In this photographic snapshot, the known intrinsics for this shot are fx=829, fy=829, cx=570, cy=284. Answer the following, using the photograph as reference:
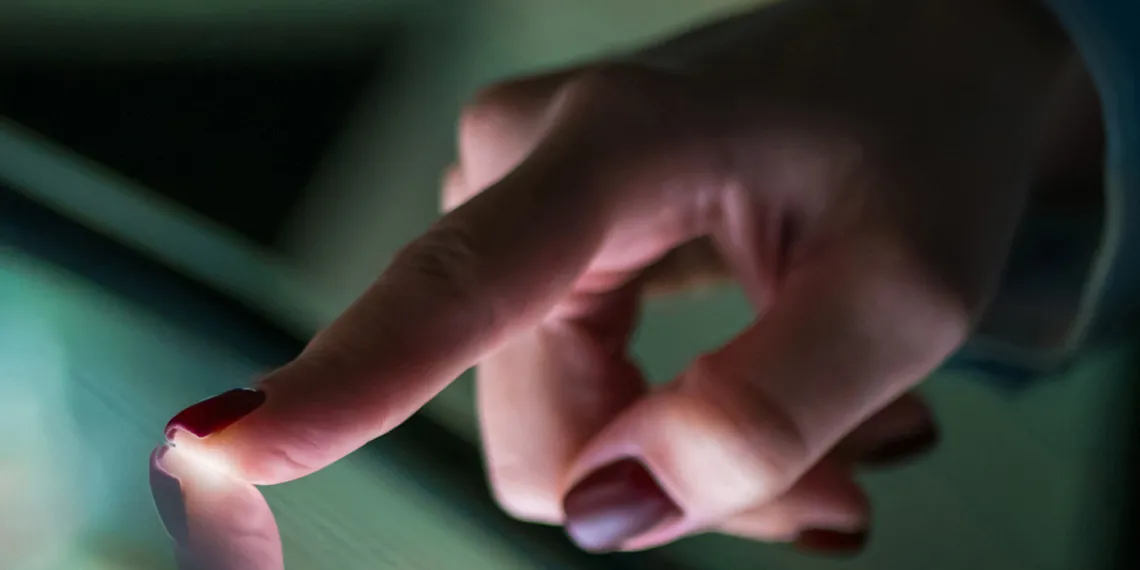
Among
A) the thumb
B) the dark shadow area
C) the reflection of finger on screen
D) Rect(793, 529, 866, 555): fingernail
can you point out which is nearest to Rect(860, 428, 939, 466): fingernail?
Rect(793, 529, 866, 555): fingernail

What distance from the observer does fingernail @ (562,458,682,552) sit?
291 mm

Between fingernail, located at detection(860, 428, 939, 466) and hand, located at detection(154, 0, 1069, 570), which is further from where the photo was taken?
fingernail, located at detection(860, 428, 939, 466)

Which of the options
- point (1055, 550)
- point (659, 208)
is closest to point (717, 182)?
point (659, 208)

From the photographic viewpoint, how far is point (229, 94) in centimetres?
61

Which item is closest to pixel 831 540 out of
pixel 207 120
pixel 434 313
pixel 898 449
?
pixel 898 449

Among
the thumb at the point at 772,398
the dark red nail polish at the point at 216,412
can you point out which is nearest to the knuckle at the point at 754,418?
the thumb at the point at 772,398

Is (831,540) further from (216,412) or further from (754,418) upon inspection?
(216,412)

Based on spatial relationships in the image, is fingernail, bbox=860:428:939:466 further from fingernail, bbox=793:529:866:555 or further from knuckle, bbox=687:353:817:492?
knuckle, bbox=687:353:817:492

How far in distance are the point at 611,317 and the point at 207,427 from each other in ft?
0.72

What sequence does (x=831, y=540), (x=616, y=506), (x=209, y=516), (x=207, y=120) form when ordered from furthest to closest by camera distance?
(x=207, y=120)
(x=831, y=540)
(x=616, y=506)
(x=209, y=516)

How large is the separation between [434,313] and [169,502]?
0.28 feet

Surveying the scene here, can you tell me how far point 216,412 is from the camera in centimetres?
21

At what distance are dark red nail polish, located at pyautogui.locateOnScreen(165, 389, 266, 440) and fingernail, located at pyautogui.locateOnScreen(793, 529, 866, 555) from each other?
28cm

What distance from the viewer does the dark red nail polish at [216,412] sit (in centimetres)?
20
